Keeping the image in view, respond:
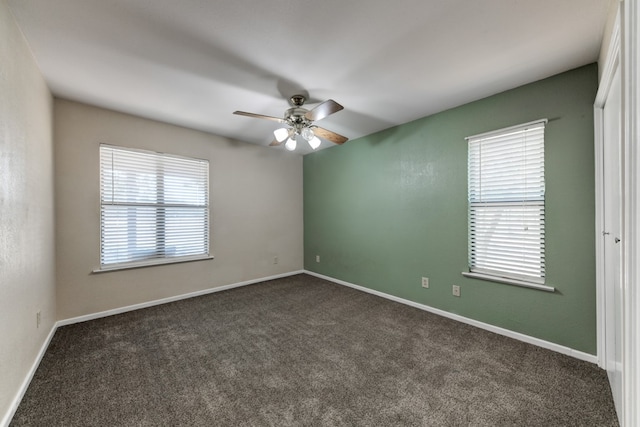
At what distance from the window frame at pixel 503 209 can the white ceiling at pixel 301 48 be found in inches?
20.7

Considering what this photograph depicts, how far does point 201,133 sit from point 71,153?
1.52 metres

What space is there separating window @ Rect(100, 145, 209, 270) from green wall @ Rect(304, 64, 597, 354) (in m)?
2.07

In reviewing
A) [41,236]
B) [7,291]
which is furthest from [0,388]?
[41,236]

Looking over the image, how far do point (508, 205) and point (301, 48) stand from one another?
97.1 inches

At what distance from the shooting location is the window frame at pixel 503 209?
94.9 inches

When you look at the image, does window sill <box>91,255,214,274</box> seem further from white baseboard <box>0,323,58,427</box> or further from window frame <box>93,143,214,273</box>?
white baseboard <box>0,323,58,427</box>

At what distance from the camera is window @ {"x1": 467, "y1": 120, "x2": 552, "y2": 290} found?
2.44 meters

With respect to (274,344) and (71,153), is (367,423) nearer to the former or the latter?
(274,344)

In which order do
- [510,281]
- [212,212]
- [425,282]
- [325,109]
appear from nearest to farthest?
[325,109] → [510,281] → [425,282] → [212,212]

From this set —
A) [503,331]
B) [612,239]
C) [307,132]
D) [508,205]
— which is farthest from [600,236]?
[307,132]

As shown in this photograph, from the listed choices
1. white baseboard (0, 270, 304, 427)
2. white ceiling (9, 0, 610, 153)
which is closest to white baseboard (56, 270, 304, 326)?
white baseboard (0, 270, 304, 427)

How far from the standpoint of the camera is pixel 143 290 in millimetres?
3408

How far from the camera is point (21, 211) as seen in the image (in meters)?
1.84
